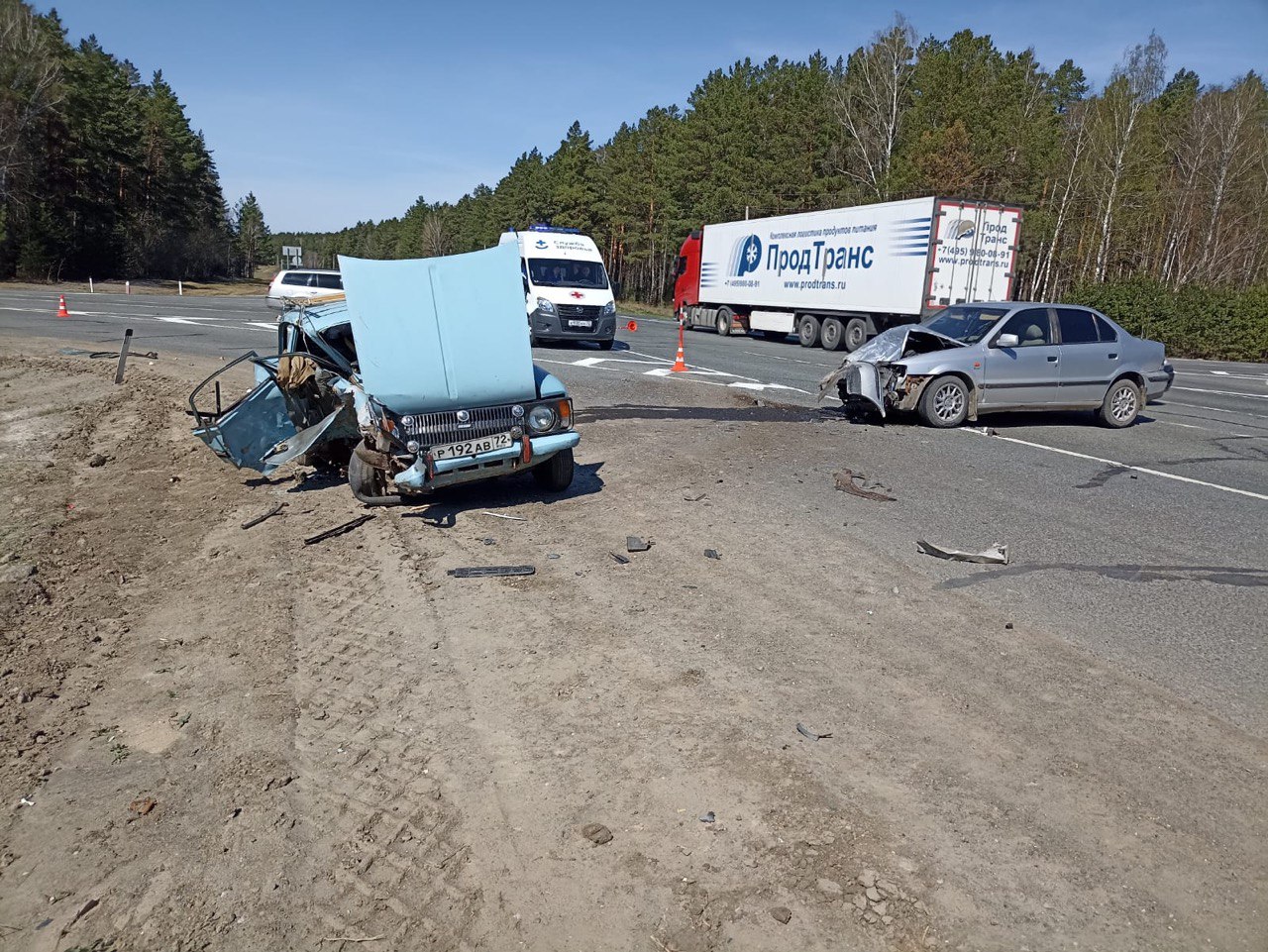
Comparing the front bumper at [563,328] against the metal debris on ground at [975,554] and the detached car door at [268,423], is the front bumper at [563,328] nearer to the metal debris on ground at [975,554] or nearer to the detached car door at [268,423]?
the detached car door at [268,423]

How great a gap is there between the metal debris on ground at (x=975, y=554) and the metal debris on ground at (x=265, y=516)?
18.3 ft

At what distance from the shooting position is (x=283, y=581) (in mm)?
6121

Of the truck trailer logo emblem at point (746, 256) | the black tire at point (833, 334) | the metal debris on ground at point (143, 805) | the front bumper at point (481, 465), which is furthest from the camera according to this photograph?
the truck trailer logo emblem at point (746, 256)

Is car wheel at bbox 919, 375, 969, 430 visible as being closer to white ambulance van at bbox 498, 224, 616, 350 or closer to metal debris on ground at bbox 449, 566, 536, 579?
metal debris on ground at bbox 449, 566, 536, 579

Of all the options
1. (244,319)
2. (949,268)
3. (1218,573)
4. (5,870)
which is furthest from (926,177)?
(5,870)

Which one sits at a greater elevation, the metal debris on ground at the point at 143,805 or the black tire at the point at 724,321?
the metal debris on ground at the point at 143,805

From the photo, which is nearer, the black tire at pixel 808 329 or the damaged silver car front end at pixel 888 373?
the damaged silver car front end at pixel 888 373

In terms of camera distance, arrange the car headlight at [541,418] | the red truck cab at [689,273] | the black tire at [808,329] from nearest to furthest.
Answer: the car headlight at [541,418] → the black tire at [808,329] → the red truck cab at [689,273]

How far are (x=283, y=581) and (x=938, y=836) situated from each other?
469cm

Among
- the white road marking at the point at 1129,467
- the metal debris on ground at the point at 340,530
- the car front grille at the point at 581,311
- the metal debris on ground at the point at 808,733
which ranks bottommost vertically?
the white road marking at the point at 1129,467

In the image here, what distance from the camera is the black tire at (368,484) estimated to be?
7484mm

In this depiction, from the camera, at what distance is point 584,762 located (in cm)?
375

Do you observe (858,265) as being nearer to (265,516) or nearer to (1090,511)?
(1090,511)

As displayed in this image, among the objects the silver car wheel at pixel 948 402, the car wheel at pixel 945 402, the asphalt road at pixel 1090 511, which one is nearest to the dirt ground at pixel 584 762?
the asphalt road at pixel 1090 511
